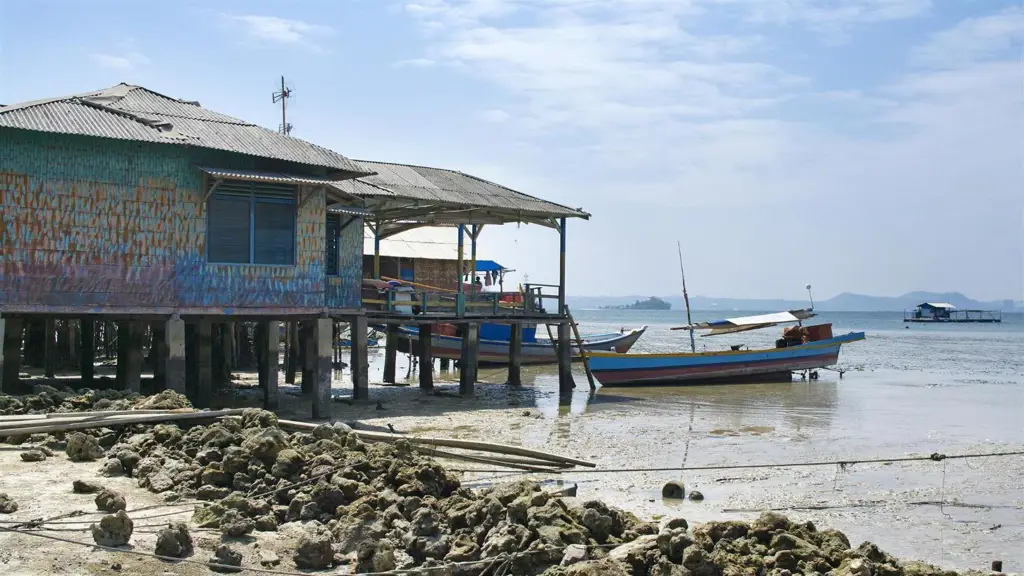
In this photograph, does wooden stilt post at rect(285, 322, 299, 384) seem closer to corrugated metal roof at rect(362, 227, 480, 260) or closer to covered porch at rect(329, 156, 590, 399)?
covered porch at rect(329, 156, 590, 399)

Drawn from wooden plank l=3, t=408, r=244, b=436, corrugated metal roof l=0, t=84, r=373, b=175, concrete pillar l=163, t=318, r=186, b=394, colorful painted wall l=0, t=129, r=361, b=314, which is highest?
corrugated metal roof l=0, t=84, r=373, b=175

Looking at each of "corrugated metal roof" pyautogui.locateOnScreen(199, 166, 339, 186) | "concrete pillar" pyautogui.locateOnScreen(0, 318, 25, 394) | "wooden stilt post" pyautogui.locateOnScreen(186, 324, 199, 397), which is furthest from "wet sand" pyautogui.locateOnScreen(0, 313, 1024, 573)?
"corrugated metal roof" pyautogui.locateOnScreen(199, 166, 339, 186)

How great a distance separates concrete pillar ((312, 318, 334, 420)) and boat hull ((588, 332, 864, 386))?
10975 millimetres

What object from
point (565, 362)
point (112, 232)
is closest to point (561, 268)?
point (565, 362)

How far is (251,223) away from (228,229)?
41 centimetres

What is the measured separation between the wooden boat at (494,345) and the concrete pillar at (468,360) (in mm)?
5581

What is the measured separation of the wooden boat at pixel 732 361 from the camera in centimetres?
2895

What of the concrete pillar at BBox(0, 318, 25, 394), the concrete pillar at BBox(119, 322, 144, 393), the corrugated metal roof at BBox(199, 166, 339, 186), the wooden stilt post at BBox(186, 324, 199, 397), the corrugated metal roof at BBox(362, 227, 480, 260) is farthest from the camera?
the corrugated metal roof at BBox(362, 227, 480, 260)

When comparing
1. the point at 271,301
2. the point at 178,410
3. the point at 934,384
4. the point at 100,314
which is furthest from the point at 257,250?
the point at 934,384

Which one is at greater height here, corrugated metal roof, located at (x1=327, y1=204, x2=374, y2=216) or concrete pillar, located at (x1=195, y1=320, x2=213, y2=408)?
corrugated metal roof, located at (x1=327, y1=204, x2=374, y2=216)

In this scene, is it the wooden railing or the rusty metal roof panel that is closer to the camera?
the rusty metal roof panel

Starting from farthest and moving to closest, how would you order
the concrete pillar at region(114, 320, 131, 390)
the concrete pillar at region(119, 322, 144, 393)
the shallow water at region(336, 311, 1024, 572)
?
the concrete pillar at region(114, 320, 131, 390)
the concrete pillar at region(119, 322, 144, 393)
the shallow water at region(336, 311, 1024, 572)

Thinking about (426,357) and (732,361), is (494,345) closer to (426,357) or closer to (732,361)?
(732,361)

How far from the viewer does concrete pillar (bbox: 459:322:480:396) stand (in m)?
24.6
